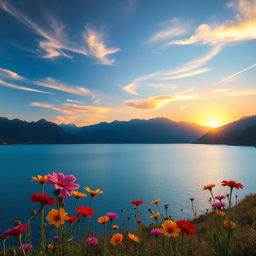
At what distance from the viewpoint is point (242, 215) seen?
9.38m

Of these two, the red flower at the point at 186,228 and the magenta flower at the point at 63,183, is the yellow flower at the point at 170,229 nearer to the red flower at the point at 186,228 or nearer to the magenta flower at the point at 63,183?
the red flower at the point at 186,228

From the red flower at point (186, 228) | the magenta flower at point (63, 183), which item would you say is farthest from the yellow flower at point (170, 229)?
the magenta flower at point (63, 183)

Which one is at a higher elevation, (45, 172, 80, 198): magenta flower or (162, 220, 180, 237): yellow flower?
(45, 172, 80, 198): magenta flower

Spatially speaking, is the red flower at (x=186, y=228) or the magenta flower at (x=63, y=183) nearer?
the magenta flower at (x=63, y=183)

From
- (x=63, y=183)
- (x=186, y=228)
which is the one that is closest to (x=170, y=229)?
(x=186, y=228)

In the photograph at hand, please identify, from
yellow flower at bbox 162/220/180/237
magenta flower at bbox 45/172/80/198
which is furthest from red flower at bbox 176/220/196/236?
magenta flower at bbox 45/172/80/198

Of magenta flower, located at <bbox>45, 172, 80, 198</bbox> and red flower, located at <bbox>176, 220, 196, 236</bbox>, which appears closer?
magenta flower, located at <bbox>45, 172, 80, 198</bbox>

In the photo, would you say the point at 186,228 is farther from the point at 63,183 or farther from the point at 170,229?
the point at 63,183

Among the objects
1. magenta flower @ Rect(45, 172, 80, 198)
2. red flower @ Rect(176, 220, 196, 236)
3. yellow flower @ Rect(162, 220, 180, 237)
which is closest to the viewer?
magenta flower @ Rect(45, 172, 80, 198)

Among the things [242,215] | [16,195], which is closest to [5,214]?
[16,195]

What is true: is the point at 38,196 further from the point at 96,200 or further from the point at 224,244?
the point at 96,200

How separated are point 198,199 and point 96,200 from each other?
49.0 ft

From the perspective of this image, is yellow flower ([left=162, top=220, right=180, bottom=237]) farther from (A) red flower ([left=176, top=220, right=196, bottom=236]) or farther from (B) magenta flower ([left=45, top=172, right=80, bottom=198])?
(B) magenta flower ([left=45, top=172, right=80, bottom=198])

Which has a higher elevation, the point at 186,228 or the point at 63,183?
the point at 63,183
